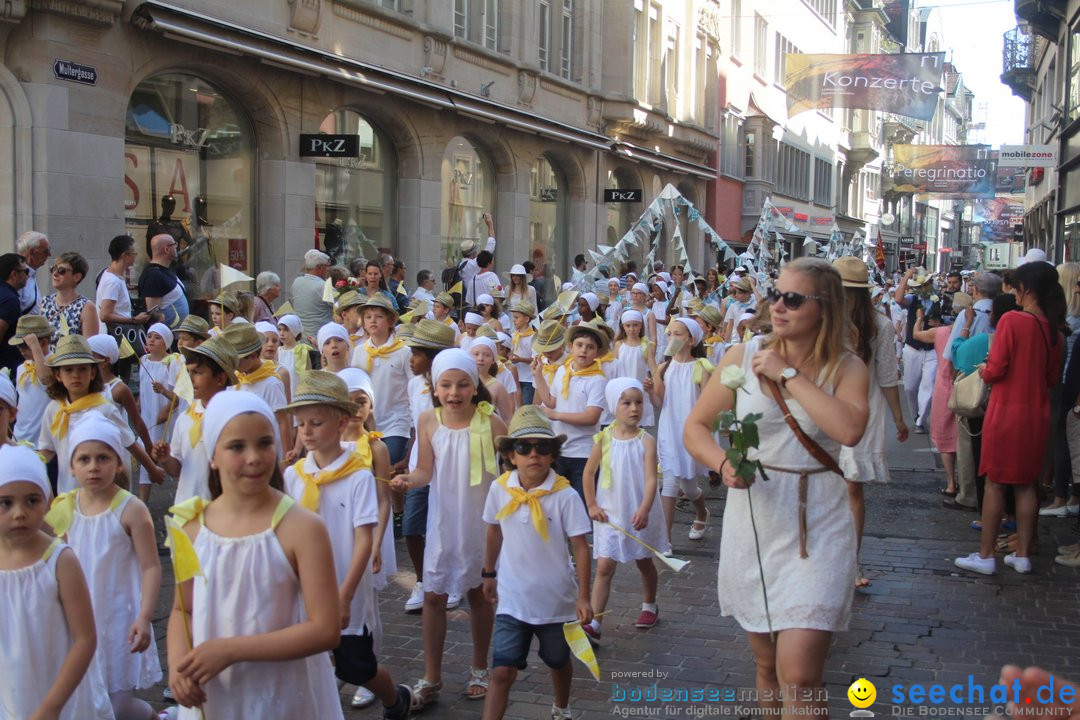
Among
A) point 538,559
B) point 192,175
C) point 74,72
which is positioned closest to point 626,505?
point 538,559

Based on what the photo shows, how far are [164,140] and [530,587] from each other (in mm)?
12175

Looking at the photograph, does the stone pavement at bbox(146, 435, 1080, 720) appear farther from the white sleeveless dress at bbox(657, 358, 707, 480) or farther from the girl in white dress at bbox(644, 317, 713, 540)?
the white sleeveless dress at bbox(657, 358, 707, 480)

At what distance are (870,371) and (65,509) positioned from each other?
167 inches

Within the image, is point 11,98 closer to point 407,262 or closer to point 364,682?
A: point 407,262

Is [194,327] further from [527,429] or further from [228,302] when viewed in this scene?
[527,429]

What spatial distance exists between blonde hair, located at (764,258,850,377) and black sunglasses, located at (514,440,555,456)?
1.61 metres

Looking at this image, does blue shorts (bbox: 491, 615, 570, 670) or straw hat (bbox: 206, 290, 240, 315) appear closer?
blue shorts (bbox: 491, 615, 570, 670)

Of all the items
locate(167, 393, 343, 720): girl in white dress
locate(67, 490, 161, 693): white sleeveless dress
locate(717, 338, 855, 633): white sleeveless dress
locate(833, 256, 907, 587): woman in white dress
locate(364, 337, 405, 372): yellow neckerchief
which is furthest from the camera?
locate(364, 337, 405, 372): yellow neckerchief

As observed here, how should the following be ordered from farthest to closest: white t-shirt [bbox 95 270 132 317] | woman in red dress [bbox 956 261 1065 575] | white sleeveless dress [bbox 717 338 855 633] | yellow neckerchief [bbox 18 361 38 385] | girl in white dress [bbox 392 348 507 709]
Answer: white t-shirt [bbox 95 270 132 317]
woman in red dress [bbox 956 261 1065 575]
yellow neckerchief [bbox 18 361 38 385]
girl in white dress [bbox 392 348 507 709]
white sleeveless dress [bbox 717 338 855 633]

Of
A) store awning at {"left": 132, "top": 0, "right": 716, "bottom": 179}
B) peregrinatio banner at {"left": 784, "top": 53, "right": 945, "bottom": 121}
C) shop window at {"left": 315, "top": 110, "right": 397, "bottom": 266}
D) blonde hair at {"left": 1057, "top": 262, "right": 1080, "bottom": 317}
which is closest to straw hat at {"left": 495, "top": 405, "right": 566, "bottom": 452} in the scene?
blonde hair at {"left": 1057, "top": 262, "right": 1080, "bottom": 317}

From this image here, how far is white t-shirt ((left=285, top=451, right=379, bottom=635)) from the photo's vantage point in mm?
4668

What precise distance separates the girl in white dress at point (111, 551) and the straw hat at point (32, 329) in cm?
302

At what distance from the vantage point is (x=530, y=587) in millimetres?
4871

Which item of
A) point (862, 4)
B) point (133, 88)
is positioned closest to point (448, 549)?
point (133, 88)
